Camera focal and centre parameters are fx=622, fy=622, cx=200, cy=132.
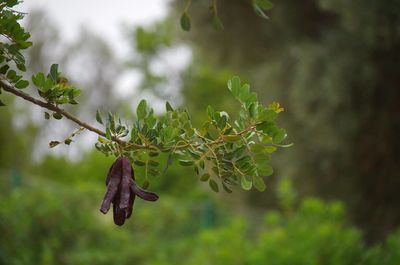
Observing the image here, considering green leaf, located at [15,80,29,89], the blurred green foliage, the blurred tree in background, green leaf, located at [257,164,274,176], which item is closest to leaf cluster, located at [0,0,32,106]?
green leaf, located at [15,80,29,89]

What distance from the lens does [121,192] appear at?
1146 mm

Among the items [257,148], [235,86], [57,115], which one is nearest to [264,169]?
[257,148]

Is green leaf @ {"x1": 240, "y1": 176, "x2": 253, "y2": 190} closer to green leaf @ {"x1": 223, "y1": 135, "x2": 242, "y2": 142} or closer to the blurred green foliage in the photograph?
green leaf @ {"x1": 223, "y1": 135, "x2": 242, "y2": 142}

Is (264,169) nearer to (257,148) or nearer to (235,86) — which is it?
(257,148)

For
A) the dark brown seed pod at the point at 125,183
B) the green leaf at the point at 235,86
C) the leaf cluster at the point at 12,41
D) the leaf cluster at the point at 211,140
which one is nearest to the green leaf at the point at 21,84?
the leaf cluster at the point at 12,41

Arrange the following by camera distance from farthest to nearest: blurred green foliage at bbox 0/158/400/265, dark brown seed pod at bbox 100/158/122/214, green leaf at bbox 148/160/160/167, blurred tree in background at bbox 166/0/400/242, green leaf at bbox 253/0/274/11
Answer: blurred tree in background at bbox 166/0/400/242
blurred green foliage at bbox 0/158/400/265
green leaf at bbox 253/0/274/11
green leaf at bbox 148/160/160/167
dark brown seed pod at bbox 100/158/122/214

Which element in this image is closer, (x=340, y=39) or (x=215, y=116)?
(x=215, y=116)

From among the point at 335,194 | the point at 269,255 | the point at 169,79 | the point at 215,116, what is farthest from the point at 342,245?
the point at 169,79

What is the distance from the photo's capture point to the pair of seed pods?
1124 millimetres

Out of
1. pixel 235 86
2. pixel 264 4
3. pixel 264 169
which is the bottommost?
pixel 264 169

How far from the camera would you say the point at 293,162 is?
670 cm

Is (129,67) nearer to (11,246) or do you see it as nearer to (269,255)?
(11,246)

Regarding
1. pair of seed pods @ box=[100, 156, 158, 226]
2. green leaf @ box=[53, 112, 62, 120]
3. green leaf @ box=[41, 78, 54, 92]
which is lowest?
pair of seed pods @ box=[100, 156, 158, 226]

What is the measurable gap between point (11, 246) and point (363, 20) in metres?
3.66
